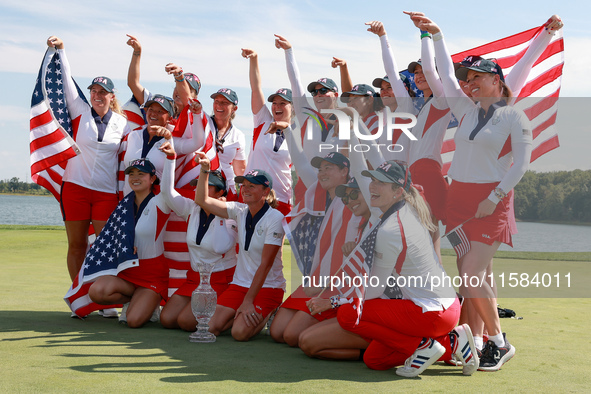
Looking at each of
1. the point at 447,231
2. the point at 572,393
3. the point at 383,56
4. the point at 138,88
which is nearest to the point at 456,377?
the point at 572,393

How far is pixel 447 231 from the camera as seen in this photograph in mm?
4484

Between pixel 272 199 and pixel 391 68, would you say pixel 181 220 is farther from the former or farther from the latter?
pixel 391 68

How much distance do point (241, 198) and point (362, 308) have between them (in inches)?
75.1

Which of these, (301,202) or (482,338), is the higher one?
(301,202)

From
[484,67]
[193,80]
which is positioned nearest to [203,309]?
[193,80]

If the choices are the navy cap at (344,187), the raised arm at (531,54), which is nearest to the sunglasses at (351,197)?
the navy cap at (344,187)

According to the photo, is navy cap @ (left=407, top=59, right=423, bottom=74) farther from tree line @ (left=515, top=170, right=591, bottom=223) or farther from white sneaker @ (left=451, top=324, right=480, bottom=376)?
white sneaker @ (left=451, top=324, right=480, bottom=376)

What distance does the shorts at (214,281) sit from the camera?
554 cm

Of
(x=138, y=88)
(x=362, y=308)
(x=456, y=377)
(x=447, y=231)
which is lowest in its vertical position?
(x=456, y=377)

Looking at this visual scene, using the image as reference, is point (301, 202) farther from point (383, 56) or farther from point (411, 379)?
point (411, 379)

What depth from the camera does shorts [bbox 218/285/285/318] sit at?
5.18 m

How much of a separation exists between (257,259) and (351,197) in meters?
1.01

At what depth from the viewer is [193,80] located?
19.5 feet

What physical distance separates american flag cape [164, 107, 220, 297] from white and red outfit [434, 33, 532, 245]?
7.54 feet
